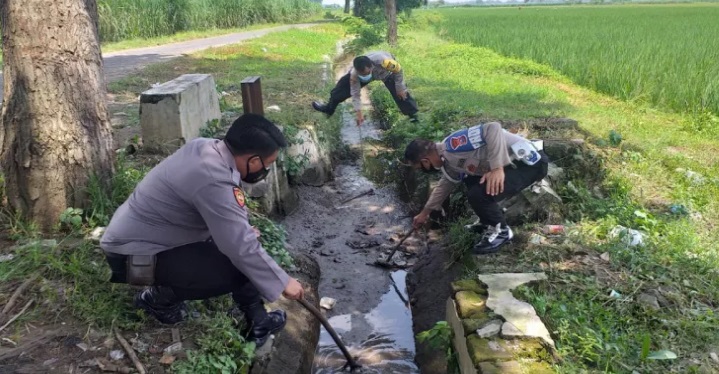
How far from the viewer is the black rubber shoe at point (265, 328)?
2.96m

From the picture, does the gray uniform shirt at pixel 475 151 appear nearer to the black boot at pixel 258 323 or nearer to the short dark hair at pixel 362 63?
the black boot at pixel 258 323

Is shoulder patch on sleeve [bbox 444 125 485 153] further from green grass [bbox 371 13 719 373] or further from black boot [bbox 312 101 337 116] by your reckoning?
black boot [bbox 312 101 337 116]

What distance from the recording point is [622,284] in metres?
3.27

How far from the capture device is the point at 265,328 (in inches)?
118

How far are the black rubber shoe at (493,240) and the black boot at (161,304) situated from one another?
6.88 feet

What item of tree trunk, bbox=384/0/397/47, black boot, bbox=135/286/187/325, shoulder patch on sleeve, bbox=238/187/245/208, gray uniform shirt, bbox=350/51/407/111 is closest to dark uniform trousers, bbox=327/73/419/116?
gray uniform shirt, bbox=350/51/407/111

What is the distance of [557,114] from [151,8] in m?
15.5

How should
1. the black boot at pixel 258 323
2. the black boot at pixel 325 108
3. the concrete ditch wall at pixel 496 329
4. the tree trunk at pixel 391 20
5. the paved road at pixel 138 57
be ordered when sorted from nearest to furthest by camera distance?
the concrete ditch wall at pixel 496 329
the black boot at pixel 258 323
the black boot at pixel 325 108
the paved road at pixel 138 57
the tree trunk at pixel 391 20

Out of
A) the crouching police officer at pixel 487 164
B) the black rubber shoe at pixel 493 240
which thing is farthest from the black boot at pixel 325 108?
the black rubber shoe at pixel 493 240

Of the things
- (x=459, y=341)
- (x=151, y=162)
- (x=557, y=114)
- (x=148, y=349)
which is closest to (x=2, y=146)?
(x=151, y=162)

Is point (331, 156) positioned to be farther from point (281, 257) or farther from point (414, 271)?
point (281, 257)

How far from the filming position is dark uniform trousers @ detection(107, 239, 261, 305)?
2652 millimetres

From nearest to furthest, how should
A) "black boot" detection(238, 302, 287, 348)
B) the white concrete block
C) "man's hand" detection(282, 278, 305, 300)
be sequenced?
"man's hand" detection(282, 278, 305, 300) < "black boot" detection(238, 302, 287, 348) < the white concrete block

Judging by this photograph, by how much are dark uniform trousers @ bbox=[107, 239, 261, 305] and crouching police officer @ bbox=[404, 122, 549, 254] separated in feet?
5.31
